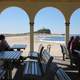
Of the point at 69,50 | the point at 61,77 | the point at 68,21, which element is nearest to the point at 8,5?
the point at 68,21

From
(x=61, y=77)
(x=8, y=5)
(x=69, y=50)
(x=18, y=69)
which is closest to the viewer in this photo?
(x=61, y=77)

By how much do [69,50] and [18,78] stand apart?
3.67 m

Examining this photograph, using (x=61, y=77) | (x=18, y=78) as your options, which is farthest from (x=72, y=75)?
(x=61, y=77)

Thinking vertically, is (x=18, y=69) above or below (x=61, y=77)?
below

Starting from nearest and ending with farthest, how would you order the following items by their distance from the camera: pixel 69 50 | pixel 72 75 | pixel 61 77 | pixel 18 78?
pixel 61 77 → pixel 18 78 → pixel 72 75 → pixel 69 50

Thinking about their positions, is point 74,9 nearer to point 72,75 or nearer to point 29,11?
point 29,11

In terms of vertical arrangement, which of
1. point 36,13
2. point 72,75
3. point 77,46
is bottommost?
point 72,75

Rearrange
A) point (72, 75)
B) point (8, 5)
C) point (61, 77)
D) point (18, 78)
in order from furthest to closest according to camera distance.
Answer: point (8, 5), point (72, 75), point (18, 78), point (61, 77)

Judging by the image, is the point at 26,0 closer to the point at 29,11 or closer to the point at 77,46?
the point at 29,11

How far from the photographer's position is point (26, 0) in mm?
19172

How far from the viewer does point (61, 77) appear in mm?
4051

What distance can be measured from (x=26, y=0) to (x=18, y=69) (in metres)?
7.71

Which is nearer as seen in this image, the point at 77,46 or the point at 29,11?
the point at 77,46

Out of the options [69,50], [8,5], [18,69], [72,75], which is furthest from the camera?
[8,5]
